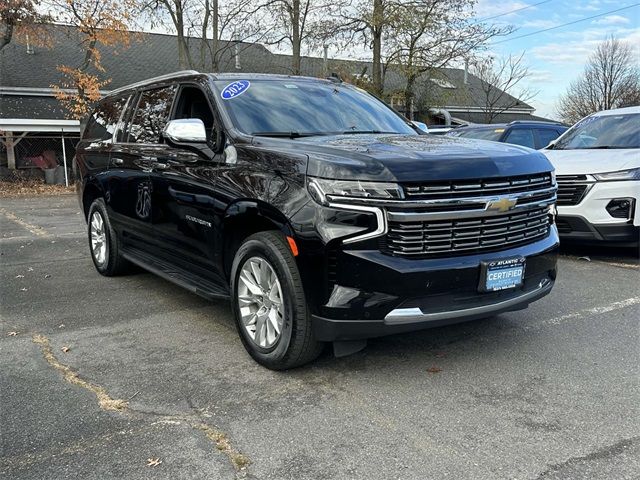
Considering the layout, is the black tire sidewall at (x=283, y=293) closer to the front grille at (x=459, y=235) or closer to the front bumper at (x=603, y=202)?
the front grille at (x=459, y=235)

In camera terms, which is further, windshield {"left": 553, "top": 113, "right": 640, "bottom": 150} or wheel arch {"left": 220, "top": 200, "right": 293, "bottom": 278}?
windshield {"left": 553, "top": 113, "right": 640, "bottom": 150}

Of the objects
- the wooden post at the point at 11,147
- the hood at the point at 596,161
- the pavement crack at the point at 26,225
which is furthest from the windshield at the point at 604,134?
the wooden post at the point at 11,147

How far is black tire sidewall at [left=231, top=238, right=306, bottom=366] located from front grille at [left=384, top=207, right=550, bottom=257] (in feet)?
2.11

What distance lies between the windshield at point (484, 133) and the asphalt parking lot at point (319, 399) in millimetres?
5828

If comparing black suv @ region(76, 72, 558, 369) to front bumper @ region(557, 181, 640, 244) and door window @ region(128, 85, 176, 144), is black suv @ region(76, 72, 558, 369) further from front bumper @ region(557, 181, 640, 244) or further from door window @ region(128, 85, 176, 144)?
front bumper @ region(557, 181, 640, 244)

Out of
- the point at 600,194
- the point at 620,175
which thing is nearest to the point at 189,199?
the point at 600,194

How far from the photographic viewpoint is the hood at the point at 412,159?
127 inches

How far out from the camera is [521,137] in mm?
10789

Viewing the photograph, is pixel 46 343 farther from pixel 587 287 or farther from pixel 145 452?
pixel 587 287

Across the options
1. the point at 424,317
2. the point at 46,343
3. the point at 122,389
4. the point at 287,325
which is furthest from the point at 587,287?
the point at 46,343

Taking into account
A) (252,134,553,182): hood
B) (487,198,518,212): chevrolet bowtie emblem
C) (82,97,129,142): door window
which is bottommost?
(487,198,518,212): chevrolet bowtie emblem

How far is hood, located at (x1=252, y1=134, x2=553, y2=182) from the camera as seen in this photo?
10.6ft

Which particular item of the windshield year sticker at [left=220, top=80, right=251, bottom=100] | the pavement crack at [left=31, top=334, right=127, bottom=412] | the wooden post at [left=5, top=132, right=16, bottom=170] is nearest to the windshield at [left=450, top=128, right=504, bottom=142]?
the windshield year sticker at [left=220, top=80, right=251, bottom=100]

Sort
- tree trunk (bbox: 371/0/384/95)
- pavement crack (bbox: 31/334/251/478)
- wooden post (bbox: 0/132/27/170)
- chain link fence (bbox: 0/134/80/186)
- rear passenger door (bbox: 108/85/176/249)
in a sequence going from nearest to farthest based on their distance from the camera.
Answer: pavement crack (bbox: 31/334/251/478)
rear passenger door (bbox: 108/85/176/249)
chain link fence (bbox: 0/134/80/186)
wooden post (bbox: 0/132/27/170)
tree trunk (bbox: 371/0/384/95)
